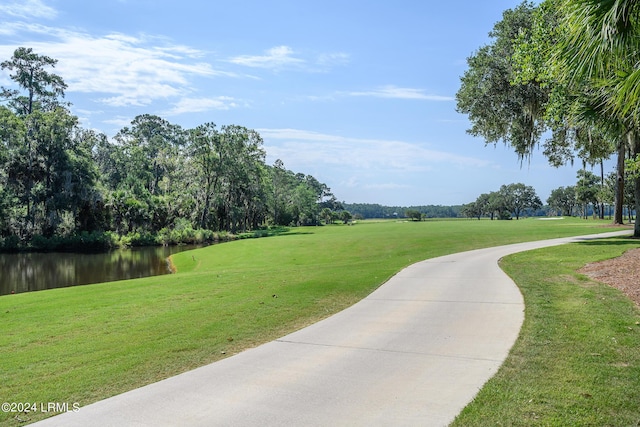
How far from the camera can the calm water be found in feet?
75.8

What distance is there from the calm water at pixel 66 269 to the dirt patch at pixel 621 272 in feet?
73.7

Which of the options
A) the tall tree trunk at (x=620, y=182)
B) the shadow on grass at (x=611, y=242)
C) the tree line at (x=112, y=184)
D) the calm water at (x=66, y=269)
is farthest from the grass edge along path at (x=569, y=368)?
the tree line at (x=112, y=184)

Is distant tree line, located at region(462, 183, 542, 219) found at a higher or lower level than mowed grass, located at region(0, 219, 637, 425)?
higher

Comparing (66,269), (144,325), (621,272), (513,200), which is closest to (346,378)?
(144,325)

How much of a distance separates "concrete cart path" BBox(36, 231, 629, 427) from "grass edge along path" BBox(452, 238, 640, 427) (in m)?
0.25

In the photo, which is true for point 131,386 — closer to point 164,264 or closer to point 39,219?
point 164,264

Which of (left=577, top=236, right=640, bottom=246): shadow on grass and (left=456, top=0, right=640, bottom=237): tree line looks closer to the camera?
(left=456, top=0, right=640, bottom=237): tree line

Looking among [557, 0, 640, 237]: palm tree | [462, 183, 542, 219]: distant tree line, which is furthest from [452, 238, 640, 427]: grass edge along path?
[462, 183, 542, 219]: distant tree line

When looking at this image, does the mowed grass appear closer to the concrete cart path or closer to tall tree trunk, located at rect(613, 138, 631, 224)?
the concrete cart path

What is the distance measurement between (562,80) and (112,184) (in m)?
Answer: 80.7

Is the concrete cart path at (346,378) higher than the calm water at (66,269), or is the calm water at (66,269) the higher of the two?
the concrete cart path at (346,378)

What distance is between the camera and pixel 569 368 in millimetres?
5121

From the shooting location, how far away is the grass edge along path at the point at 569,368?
3.94m

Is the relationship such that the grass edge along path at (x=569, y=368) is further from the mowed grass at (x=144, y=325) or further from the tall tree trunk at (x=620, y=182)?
the tall tree trunk at (x=620, y=182)
